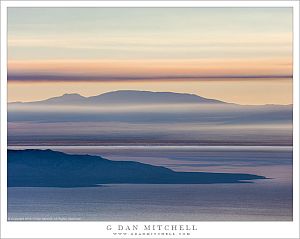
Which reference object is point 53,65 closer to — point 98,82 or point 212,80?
point 98,82

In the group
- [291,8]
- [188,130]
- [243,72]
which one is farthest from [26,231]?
[291,8]

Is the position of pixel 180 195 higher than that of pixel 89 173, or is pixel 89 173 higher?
pixel 89 173

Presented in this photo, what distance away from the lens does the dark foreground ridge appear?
8445 millimetres

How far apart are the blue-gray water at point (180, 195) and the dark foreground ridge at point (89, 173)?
4cm

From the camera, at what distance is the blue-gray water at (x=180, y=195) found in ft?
27.5

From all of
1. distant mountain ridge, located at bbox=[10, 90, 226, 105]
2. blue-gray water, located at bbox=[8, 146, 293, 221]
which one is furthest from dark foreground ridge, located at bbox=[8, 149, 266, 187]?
distant mountain ridge, located at bbox=[10, 90, 226, 105]

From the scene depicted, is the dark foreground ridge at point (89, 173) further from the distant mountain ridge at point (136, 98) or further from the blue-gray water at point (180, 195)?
the distant mountain ridge at point (136, 98)

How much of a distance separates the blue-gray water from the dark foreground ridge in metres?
0.04

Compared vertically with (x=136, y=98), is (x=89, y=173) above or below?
below

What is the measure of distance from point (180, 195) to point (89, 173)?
0.75m

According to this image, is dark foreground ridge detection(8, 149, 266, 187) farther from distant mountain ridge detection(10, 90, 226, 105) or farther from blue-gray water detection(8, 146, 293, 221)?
distant mountain ridge detection(10, 90, 226, 105)

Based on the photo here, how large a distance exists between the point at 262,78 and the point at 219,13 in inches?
24.6

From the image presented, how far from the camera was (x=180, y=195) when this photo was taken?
8.44 meters

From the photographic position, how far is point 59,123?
8.48 metres
